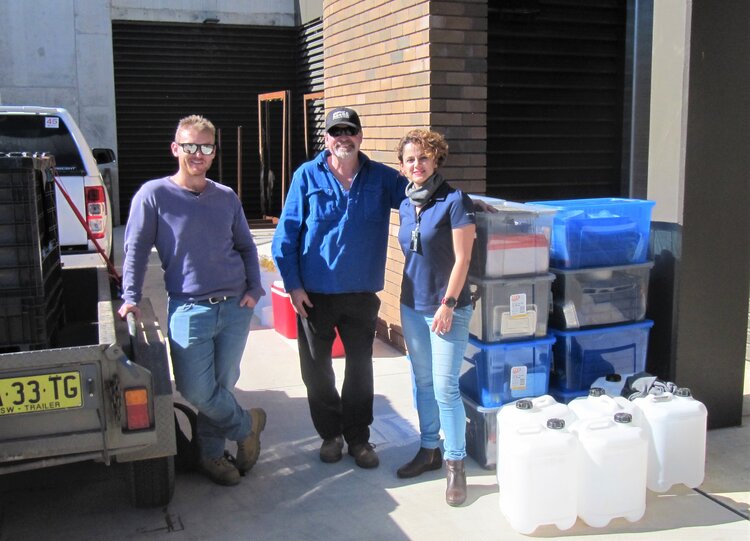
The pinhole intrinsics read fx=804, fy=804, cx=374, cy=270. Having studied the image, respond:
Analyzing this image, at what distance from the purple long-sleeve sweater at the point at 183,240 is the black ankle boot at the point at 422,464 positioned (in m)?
1.31

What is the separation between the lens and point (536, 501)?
11.7 feet

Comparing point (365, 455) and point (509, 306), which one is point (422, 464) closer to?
point (365, 455)

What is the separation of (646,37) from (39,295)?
4.81 m

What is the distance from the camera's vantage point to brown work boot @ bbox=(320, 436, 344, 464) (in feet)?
14.7

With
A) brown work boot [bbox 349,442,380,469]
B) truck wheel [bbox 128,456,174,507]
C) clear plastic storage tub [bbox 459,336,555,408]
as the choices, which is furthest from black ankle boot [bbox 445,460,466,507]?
truck wheel [bbox 128,456,174,507]

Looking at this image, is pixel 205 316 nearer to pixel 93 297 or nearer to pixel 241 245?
pixel 241 245

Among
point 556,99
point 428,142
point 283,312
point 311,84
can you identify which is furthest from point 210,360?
point 311,84

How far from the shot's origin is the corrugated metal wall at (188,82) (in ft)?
48.8

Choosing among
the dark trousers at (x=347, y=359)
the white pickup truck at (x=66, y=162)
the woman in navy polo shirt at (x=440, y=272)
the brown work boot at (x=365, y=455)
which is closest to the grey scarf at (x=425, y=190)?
the woman in navy polo shirt at (x=440, y=272)

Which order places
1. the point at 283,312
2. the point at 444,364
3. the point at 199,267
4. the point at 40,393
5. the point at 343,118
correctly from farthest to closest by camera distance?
the point at 283,312
the point at 343,118
the point at 444,364
the point at 199,267
the point at 40,393

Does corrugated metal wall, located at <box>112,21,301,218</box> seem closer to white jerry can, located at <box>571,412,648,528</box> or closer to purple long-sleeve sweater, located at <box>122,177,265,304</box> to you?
purple long-sleeve sweater, located at <box>122,177,265,304</box>

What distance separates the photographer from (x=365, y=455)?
4.41 metres

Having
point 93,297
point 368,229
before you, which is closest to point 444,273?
point 368,229

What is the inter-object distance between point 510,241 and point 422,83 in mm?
2092
